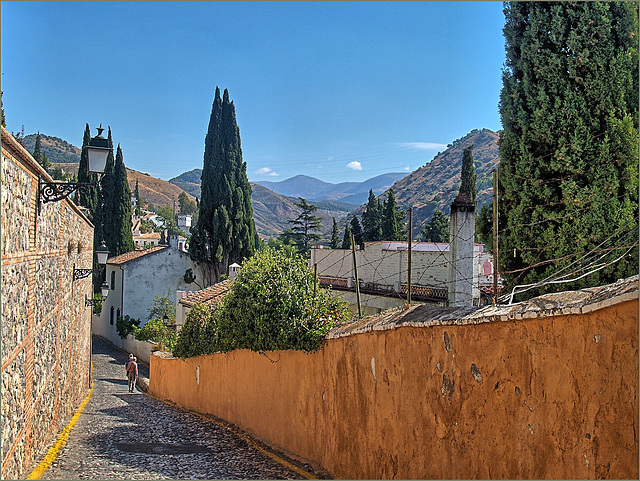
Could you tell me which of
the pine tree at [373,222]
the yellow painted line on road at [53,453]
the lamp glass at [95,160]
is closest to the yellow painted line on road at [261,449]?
the yellow painted line on road at [53,453]

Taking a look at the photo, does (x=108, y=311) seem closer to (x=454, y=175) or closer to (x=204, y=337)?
(x=204, y=337)

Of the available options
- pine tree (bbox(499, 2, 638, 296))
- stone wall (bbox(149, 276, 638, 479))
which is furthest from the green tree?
stone wall (bbox(149, 276, 638, 479))

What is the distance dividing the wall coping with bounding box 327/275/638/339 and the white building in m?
32.6

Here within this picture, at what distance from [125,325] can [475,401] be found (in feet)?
113

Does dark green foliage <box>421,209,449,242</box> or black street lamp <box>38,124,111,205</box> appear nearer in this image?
black street lamp <box>38,124,111,205</box>

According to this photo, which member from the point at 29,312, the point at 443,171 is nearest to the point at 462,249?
the point at 29,312

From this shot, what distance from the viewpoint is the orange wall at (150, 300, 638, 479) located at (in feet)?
12.7

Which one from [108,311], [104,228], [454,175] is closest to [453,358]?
[108,311]

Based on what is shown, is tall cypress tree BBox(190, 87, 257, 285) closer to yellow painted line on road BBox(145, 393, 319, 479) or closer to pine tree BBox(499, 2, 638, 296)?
Result: yellow painted line on road BBox(145, 393, 319, 479)

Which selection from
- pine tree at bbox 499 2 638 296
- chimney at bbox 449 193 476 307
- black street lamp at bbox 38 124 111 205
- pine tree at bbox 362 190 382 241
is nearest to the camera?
black street lamp at bbox 38 124 111 205

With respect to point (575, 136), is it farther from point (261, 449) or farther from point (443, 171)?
point (443, 171)

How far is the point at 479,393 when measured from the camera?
5.17m

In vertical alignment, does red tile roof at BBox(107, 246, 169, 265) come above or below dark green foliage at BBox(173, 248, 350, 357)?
above

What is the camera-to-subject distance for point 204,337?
14.9 m
